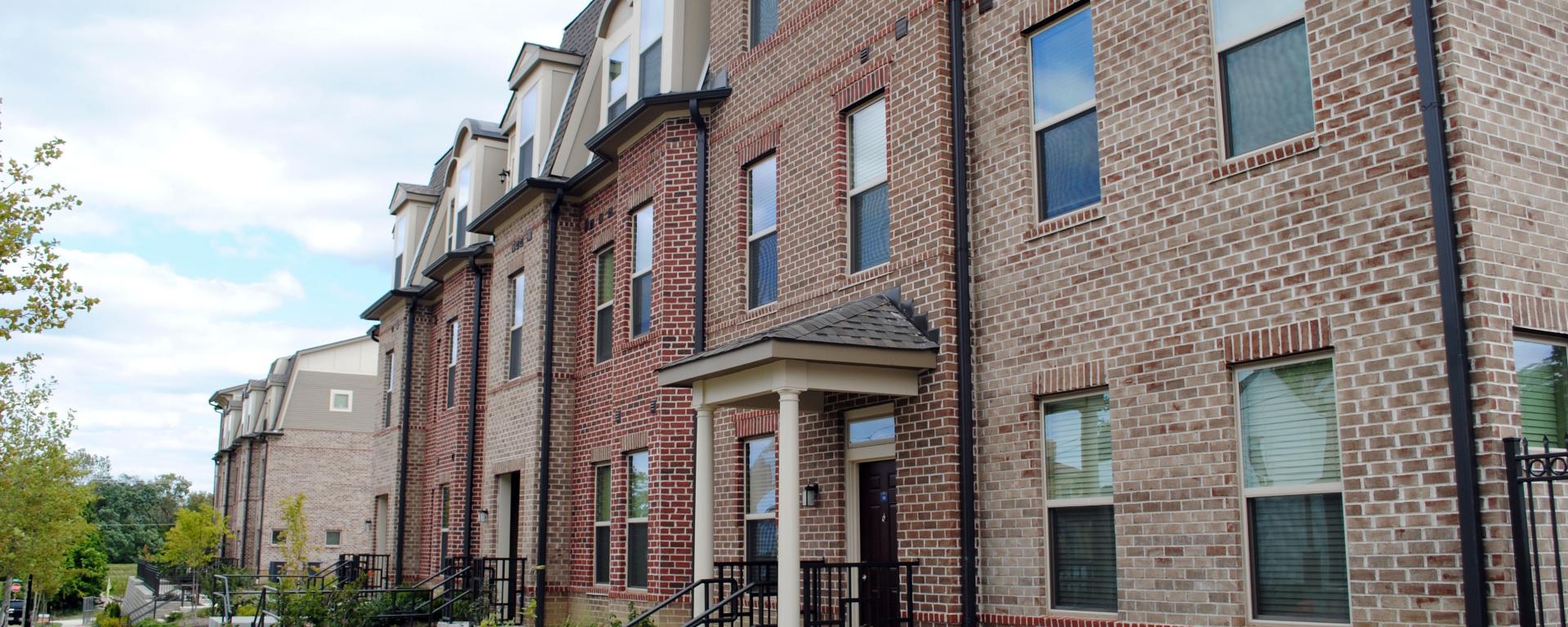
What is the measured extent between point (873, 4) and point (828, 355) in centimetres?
384

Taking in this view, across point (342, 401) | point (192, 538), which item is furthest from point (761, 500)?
point (342, 401)

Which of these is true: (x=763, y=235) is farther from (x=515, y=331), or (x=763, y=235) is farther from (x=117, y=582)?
(x=117, y=582)

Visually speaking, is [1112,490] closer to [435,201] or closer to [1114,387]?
[1114,387]

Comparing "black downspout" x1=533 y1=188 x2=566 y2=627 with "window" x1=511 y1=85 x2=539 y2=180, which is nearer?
"black downspout" x1=533 y1=188 x2=566 y2=627

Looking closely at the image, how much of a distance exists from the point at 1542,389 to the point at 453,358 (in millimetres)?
20614

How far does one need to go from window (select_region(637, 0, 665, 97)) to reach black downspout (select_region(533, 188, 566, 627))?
8.46ft

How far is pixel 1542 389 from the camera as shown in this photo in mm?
7371

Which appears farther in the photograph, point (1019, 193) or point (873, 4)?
point (873, 4)

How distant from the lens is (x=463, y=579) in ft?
67.8

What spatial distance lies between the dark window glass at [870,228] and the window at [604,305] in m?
6.33

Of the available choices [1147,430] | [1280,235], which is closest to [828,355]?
[1147,430]

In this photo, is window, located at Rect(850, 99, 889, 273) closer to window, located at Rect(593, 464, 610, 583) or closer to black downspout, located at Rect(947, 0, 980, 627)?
black downspout, located at Rect(947, 0, 980, 627)

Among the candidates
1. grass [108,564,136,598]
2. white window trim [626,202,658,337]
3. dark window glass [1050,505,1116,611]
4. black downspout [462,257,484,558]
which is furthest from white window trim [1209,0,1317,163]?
grass [108,564,136,598]

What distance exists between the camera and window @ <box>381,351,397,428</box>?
93.8 ft
